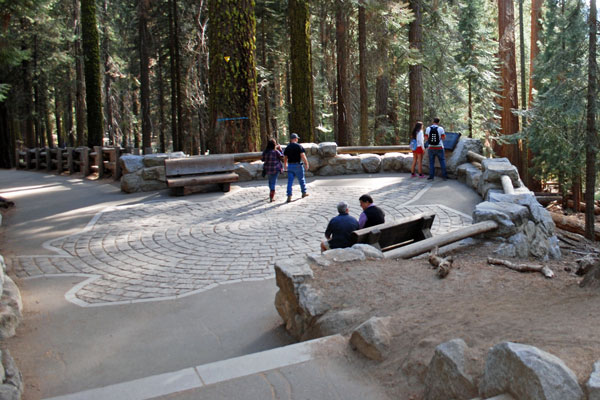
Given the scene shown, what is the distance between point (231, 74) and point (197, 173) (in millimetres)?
3410

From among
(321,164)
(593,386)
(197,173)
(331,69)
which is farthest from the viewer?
(331,69)

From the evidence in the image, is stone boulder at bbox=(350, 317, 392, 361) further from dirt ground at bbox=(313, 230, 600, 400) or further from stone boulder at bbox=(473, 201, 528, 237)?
stone boulder at bbox=(473, 201, 528, 237)

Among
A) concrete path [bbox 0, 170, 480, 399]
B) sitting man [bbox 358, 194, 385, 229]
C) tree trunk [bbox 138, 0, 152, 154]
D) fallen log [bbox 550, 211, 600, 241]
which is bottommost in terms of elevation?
fallen log [bbox 550, 211, 600, 241]

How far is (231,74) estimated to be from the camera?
48.6ft

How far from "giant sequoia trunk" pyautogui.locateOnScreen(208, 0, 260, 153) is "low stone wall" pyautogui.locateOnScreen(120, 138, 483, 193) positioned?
107 cm

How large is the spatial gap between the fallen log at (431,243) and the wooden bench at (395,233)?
26cm

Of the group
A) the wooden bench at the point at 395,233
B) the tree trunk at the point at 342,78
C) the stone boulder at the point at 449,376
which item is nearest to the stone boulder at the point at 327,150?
the tree trunk at the point at 342,78

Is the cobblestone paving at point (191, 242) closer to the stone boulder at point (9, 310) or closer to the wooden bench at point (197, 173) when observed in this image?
the wooden bench at point (197, 173)

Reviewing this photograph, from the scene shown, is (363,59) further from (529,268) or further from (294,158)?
(529,268)

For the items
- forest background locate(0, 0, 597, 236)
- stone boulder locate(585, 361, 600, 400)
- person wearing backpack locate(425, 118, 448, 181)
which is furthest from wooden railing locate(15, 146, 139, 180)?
stone boulder locate(585, 361, 600, 400)

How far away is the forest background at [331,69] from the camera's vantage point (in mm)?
15258

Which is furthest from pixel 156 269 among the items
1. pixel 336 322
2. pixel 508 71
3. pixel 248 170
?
pixel 508 71

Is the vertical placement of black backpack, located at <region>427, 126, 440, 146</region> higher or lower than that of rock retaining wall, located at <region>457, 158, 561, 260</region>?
higher

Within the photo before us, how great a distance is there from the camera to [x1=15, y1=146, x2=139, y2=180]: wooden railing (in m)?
17.3
